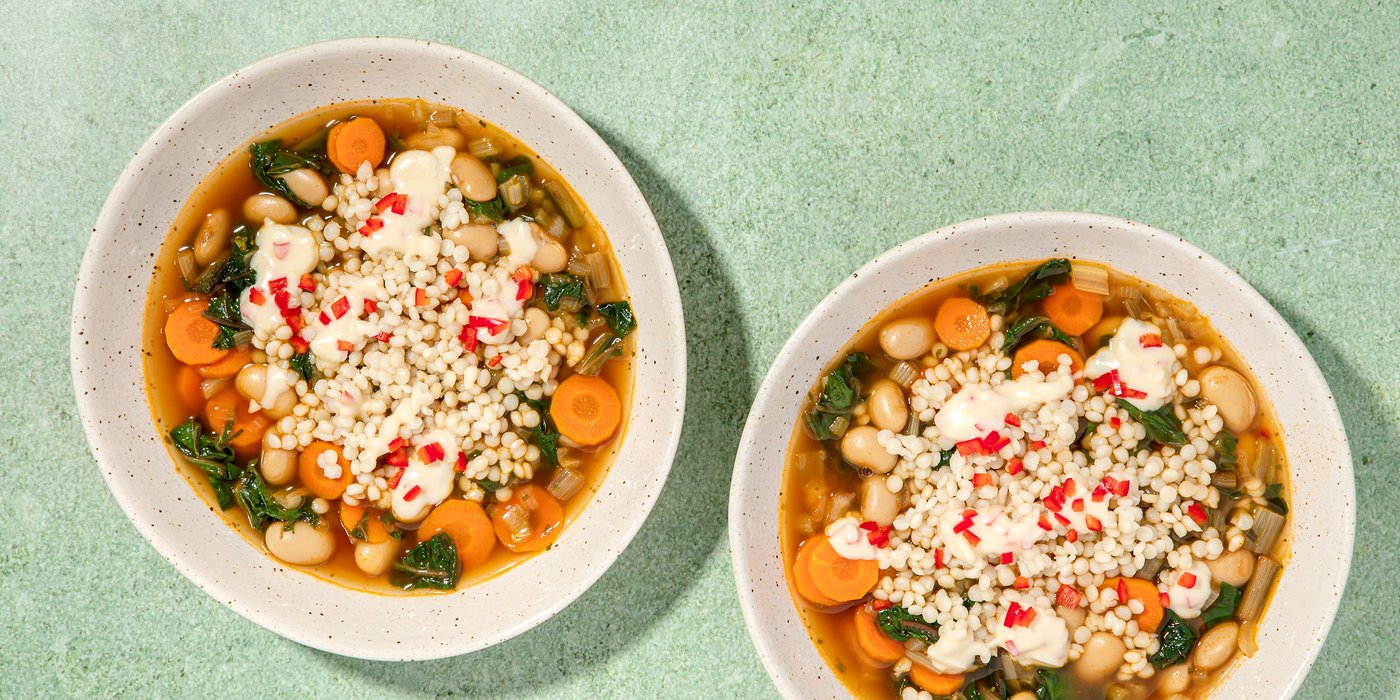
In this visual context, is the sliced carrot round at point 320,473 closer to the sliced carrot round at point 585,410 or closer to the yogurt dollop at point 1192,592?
the sliced carrot round at point 585,410

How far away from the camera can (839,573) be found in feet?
5.94

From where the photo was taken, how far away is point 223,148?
1711 millimetres

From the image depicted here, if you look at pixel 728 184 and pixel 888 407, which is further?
pixel 728 184

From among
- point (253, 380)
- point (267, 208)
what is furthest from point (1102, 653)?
point (267, 208)

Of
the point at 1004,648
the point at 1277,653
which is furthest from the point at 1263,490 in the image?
the point at 1004,648

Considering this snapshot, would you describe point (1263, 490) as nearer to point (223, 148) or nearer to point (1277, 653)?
point (1277, 653)

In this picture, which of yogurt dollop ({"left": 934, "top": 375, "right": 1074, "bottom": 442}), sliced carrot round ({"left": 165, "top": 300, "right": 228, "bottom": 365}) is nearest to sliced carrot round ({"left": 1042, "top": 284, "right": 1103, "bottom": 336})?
yogurt dollop ({"left": 934, "top": 375, "right": 1074, "bottom": 442})

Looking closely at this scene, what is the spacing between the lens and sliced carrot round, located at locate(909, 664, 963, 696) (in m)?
1.88

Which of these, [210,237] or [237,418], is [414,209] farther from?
[237,418]

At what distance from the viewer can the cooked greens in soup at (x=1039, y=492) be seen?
1.79m

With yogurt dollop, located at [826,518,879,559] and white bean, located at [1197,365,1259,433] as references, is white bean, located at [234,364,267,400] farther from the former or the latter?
white bean, located at [1197,365,1259,433]

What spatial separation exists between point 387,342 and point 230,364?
37cm

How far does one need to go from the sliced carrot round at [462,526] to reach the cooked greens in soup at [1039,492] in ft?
2.28

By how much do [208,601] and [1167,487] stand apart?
231cm
